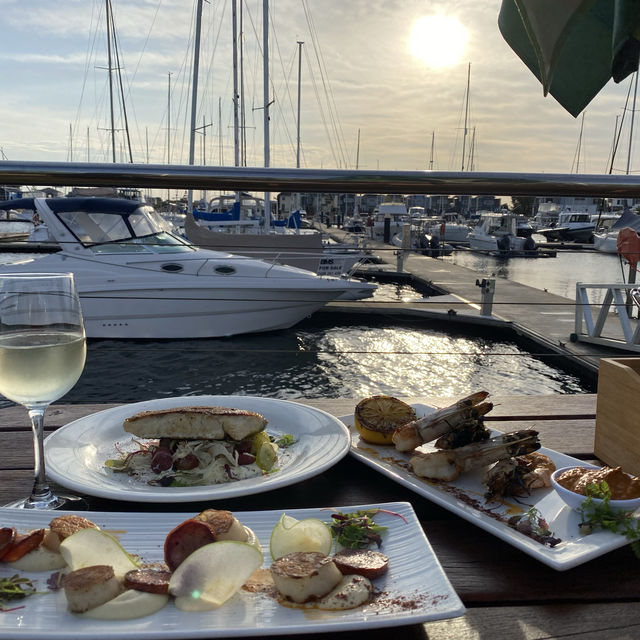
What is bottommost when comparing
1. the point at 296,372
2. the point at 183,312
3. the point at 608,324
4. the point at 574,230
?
the point at 296,372

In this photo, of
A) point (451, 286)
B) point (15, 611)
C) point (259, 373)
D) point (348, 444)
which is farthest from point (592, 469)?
point (451, 286)

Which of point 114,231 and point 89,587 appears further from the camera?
point 114,231

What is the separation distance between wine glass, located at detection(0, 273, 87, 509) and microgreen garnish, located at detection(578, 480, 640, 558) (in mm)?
846

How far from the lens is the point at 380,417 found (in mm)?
1342

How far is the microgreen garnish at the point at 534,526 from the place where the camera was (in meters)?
0.92

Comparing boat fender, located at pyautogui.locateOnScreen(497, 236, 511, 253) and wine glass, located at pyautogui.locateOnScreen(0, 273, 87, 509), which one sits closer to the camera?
wine glass, located at pyautogui.locateOnScreen(0, 273, 87, 509)

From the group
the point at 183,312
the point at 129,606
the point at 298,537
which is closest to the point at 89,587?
the point at 129,606

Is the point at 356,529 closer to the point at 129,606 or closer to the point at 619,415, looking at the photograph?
the point at 129,606

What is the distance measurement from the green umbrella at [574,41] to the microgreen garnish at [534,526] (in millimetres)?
595

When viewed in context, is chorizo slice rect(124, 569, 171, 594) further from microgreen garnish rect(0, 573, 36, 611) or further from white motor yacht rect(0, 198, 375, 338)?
white motor yacht rect(0, 198, 375, 338)

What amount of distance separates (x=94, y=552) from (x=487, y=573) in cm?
53

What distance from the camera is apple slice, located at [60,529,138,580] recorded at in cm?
75

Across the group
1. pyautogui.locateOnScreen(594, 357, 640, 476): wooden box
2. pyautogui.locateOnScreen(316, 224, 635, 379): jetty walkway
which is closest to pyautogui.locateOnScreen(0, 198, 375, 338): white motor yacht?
pyautogui.locateOnScreen(316, 224, 635, 379): jetty walkway

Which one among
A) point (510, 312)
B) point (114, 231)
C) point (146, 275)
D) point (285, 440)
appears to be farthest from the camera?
point (510, 312)
